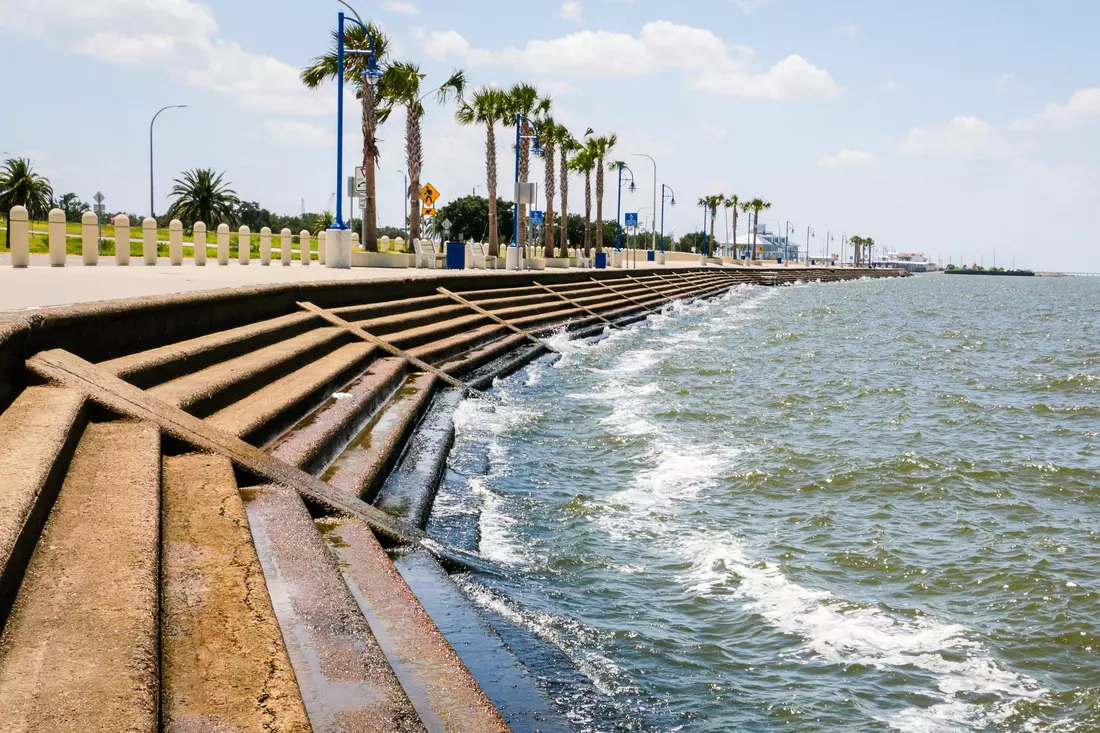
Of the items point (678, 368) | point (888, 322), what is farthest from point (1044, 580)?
point (888, 322)

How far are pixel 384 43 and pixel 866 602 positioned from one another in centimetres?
4000

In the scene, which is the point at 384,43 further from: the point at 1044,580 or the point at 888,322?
the point at 1044,580

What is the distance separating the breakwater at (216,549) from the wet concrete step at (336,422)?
45 mm

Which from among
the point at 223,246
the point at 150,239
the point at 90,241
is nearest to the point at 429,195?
the point at 223,246

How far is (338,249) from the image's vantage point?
1277 inches

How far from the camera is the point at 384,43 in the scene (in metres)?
43.0

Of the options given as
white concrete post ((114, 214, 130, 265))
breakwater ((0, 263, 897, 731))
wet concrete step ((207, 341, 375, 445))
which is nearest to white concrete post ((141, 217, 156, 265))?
white concrete post ((114, 214, 130, 265))

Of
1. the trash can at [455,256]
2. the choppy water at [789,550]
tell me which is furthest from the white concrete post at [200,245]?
the choppy water at [789,550]

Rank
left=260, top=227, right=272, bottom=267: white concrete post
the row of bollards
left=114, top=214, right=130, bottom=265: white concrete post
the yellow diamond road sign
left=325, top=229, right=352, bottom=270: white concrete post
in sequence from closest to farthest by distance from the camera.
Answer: the row of bollards → left=114, top=214, right=130, bottom=265: white concrete post → left=325, top=229, right=352, bottom=270: white concrete post → left=260, top=227, right=272, bottom=267: white concrete post → the yellow diamond road sign

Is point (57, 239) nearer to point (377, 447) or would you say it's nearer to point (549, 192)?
point (377, 447)

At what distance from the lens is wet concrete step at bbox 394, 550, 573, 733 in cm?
445

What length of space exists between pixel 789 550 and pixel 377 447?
11.9 ft

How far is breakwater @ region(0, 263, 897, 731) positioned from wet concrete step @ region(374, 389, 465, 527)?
0.13ft

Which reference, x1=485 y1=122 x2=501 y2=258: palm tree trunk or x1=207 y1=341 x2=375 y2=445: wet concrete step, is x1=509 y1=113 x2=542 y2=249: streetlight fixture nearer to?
x1=485 y1=122 x2=501 y2=258: palm tree trunk
